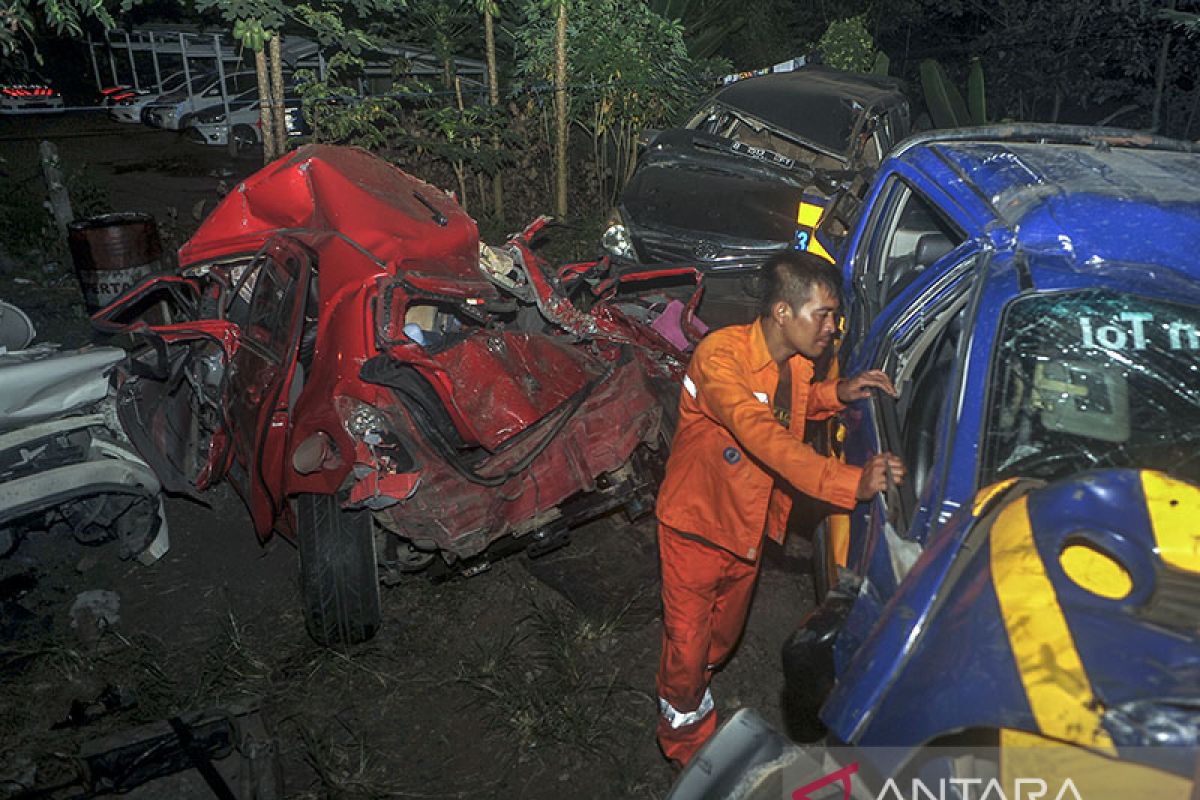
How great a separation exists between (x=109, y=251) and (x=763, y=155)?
504 cm

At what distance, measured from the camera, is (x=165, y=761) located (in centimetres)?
321

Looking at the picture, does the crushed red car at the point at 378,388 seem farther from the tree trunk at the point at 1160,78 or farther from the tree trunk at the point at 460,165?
the tree trunk at the point at 1160,78

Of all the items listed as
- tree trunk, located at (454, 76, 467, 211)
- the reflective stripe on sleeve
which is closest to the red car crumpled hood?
the reflective stripe on sleeve

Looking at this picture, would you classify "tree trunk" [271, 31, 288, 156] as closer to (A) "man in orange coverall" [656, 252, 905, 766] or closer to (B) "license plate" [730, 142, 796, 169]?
(B) "license plate" [730, 142, 796, 169]

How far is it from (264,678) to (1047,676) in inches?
130

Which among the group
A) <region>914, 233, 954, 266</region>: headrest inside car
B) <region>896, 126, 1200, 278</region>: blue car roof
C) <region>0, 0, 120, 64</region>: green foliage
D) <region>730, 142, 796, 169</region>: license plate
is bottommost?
<region>730, 142, 796, 169</region>: license plate

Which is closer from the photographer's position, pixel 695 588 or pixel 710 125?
pixel 695 588

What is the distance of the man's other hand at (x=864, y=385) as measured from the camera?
299 centimetres

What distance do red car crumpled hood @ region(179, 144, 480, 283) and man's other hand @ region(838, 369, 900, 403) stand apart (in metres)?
2.04

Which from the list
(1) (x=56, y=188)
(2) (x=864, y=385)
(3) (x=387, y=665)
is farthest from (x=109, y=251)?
(2) (x=864, y=385)

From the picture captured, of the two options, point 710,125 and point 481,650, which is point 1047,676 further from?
point 710,125

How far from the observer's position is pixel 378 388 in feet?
12.1

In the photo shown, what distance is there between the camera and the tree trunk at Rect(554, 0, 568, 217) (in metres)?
8.70

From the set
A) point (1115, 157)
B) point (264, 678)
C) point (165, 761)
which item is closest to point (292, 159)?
point (264, 678)
